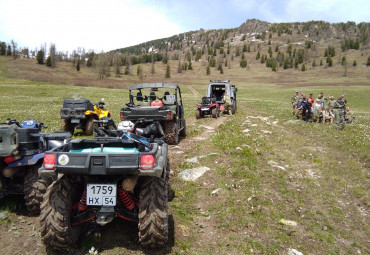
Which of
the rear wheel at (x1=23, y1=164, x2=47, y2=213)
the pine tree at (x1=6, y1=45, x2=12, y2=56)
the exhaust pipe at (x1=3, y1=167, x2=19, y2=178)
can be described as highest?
the pine tree at (x1=6, y1=45, x2=12, y2=56)

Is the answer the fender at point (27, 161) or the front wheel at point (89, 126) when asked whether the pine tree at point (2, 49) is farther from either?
the fender at point (27, 161)

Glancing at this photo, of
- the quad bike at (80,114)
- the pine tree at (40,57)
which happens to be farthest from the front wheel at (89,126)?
the pine tree at (40,57)

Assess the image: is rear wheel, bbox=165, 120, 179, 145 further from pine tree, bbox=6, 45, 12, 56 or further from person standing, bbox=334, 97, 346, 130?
pine tree, bbox=6, 45, 12, 56

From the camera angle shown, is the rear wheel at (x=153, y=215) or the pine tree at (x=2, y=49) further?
the pine tree at (x=2, y=49)

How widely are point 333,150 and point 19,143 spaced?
11.1 metres

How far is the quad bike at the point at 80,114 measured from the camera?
12789 mm

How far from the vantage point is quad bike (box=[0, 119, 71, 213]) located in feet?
16.2

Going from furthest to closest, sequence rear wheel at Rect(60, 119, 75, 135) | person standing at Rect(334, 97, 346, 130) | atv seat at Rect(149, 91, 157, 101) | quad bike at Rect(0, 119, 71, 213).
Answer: person standing at Rect(334, 97, 346, 130), rear wheel at Rect(60, 119, 75, 135), atv seat at Rect(149, 91, 157, 101), quad bike at Rect(0, 119, 71, 213)

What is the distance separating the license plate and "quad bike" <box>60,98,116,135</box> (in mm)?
8833

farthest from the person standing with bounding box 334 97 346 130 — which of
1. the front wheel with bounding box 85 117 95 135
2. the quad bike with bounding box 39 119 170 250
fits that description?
the quad bike with bounding box 39 119 170 250

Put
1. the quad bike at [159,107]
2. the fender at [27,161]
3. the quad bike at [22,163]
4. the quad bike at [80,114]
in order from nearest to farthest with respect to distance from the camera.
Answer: the quad bike at [22,163], the fender at [27,161], the quad bike at [159,107], the quad bike at [80,114]

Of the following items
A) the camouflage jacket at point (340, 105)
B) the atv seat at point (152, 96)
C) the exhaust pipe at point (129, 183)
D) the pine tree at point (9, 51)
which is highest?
the pine tree at point (9, 51)

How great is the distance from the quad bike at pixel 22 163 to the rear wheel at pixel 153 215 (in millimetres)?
2356

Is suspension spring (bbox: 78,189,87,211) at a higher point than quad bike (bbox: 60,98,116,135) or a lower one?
lower
